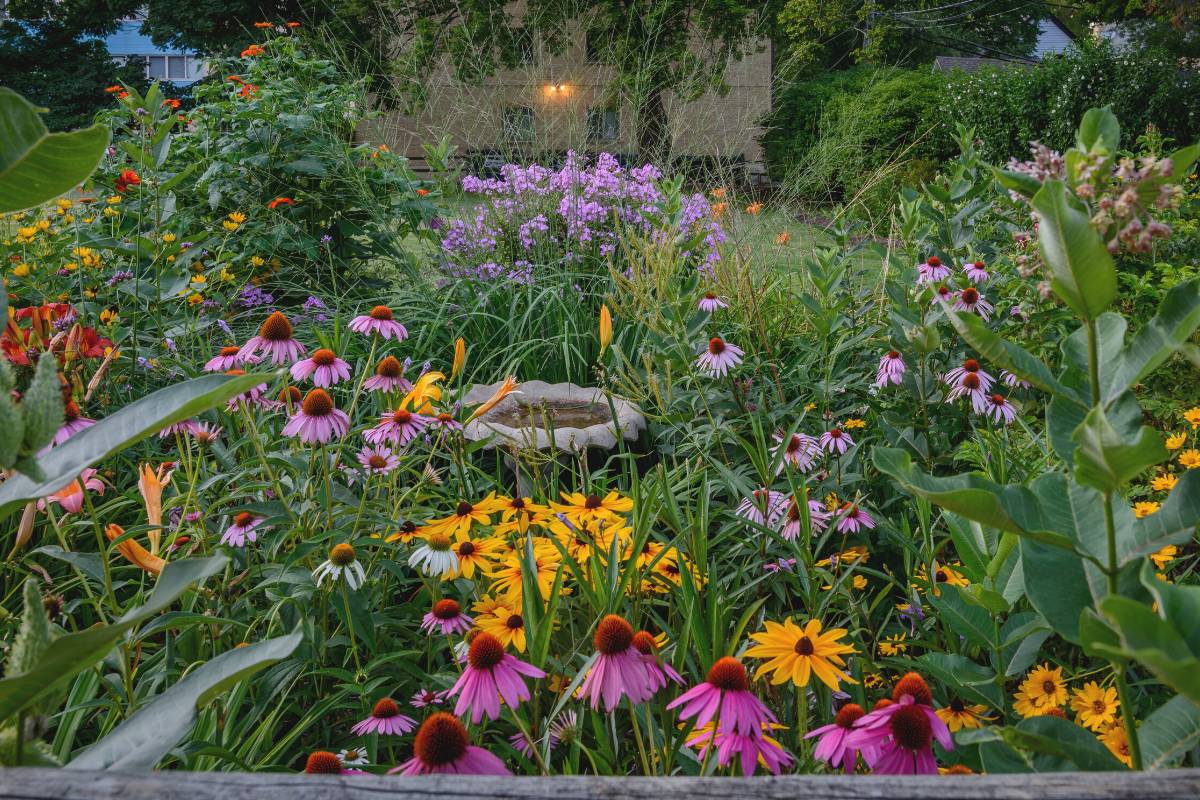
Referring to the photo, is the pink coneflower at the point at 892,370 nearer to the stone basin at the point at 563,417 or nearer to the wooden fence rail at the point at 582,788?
the stone basin at the point at 563,417

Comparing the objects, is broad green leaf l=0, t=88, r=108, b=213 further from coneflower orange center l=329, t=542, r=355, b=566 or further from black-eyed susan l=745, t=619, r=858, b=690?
black-eyed susan l=745, t=619, r=858, b=690

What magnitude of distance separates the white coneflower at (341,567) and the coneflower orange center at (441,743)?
540 mm

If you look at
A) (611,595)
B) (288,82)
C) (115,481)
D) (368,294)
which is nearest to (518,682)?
(611,595)

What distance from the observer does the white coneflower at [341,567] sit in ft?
4.49

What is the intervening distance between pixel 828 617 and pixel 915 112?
14061mm

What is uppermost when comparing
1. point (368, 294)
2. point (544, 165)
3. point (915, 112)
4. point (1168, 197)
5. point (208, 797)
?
point (1168, 197)

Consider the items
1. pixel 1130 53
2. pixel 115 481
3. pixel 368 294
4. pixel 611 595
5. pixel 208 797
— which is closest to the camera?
pixel 208 797

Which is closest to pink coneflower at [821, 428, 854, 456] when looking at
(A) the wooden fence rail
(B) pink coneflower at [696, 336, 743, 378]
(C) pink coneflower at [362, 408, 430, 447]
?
(B) pink coneflower at [696, 336, 743, 378]

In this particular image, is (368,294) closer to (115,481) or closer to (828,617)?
(115,481)

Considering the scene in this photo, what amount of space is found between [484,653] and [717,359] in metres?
1.50

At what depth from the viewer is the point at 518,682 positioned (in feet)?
3.36

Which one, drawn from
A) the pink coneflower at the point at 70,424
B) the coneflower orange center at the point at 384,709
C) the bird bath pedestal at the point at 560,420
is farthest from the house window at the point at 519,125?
the coneflower orange center at the point at 384,709

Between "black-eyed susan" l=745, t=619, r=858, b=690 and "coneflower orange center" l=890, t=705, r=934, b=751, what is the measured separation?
0.20 meters

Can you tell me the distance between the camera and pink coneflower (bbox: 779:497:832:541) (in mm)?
1730
